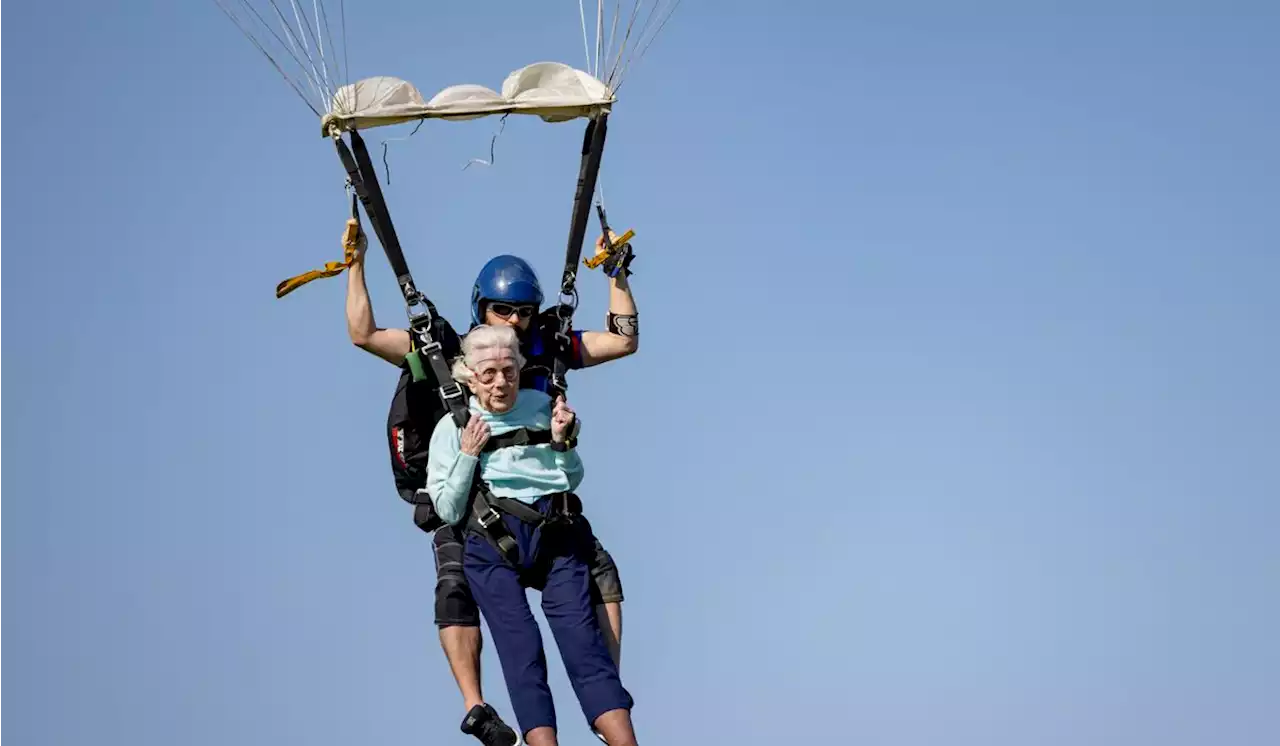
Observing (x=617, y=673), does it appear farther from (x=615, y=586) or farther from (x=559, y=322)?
(x=559, y=322)

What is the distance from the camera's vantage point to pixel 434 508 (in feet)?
36.5

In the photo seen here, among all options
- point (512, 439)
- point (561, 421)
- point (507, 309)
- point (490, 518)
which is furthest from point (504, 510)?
point (507, 309)

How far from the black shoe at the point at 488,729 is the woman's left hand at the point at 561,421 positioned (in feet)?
5.30

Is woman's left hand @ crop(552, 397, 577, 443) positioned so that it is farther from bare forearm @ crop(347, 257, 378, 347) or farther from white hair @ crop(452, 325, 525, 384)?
bare forearm @ crop(347, 257, 378, 347)

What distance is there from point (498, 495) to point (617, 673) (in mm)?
1201

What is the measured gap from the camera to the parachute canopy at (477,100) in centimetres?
1140

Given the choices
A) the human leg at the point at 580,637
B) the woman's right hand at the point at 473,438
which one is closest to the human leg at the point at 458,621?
the human leg at the point at 580,637

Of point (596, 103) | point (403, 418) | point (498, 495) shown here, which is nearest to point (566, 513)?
point (498, 495)

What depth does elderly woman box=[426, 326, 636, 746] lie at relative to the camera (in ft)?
34.4

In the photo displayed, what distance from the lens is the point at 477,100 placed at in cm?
1162

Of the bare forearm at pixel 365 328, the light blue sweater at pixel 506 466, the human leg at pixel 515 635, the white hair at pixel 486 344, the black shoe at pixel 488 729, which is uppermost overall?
the bare forearm at pixel 365 328

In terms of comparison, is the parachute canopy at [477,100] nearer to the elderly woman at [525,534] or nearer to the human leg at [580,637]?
the elderly woman at [525,534]

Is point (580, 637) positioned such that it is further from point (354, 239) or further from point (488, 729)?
point (354, 239)

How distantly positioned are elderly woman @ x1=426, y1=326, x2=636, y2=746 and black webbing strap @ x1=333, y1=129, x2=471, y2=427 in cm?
10
